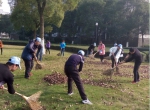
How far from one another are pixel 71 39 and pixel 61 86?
54554 millimetres

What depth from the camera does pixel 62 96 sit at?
8.37 m

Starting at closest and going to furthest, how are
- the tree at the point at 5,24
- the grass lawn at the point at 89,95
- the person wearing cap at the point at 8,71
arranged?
1. the person wearing cap at the point at 8,71
2. the grass lawn at the point at 89,95
3. the tree at the point at 5,24

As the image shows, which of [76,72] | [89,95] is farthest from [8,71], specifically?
[89,95]

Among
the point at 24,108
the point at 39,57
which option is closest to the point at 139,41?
the point at 39,57

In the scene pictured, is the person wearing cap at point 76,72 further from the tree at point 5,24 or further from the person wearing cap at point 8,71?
the tree at point 5,24

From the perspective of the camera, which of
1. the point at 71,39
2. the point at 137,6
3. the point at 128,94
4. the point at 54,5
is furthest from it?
the point at 71,39

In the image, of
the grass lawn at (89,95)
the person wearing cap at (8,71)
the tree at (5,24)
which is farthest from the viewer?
the tree at (5,24)

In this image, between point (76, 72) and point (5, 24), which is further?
point (5, 24)

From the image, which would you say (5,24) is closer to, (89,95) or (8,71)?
(89,95)

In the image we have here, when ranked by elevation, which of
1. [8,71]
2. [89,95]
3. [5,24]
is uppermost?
[5,24]

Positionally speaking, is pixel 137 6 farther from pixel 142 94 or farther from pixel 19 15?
pixel 142 94

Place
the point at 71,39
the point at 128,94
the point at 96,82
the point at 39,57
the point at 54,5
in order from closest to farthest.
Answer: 1. the point at 128,94
2. the point at 96,82
3. the point at 39,57
4. the point at 54,5
5. the point at 71,39

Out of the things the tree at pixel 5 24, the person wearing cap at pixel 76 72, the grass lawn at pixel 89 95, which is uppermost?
the tree at pixel 5 24

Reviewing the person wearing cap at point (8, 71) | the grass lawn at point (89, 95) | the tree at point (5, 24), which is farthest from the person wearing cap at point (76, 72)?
the tree at point (5, 24)
